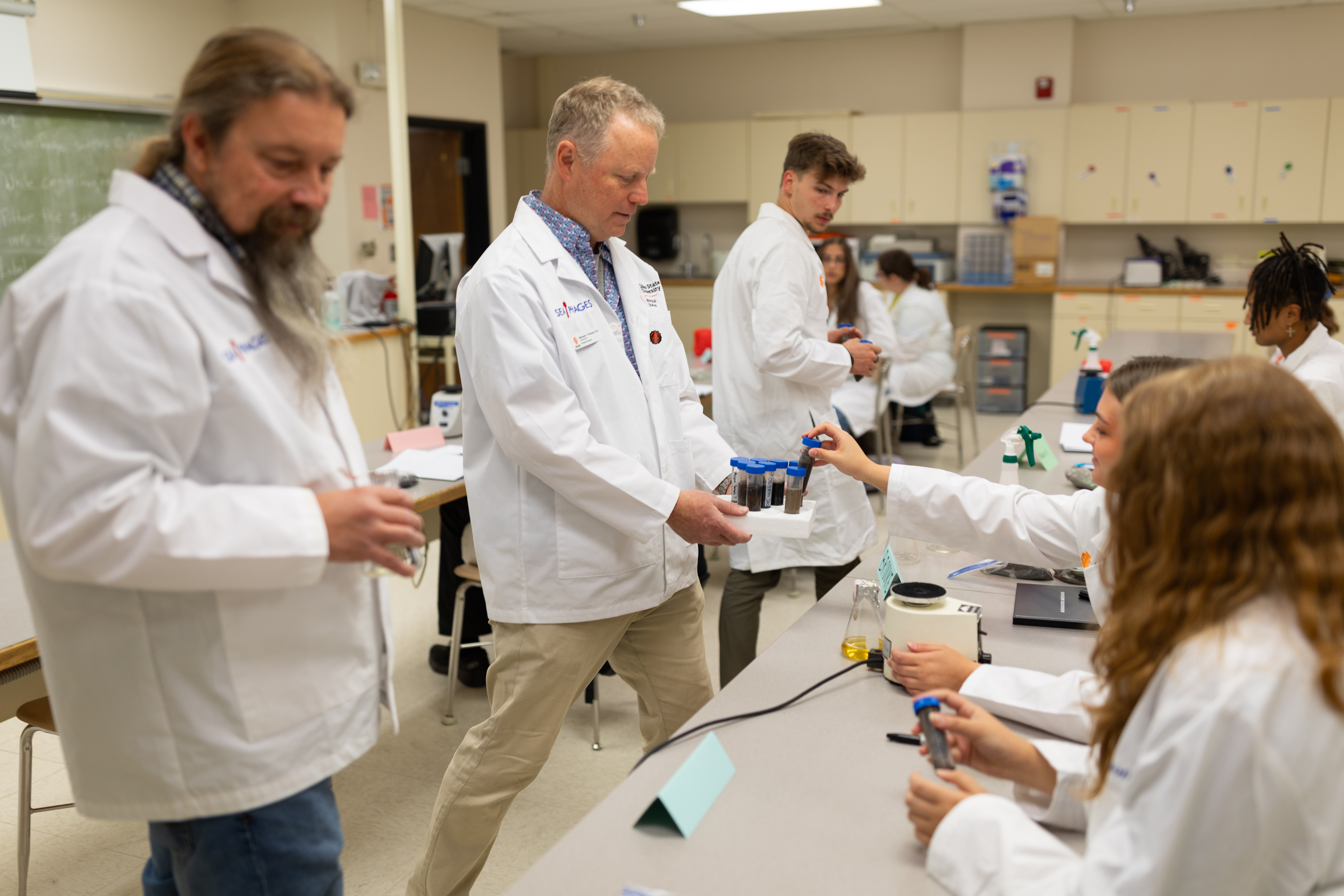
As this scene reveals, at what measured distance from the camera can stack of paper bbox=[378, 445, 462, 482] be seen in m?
2.86

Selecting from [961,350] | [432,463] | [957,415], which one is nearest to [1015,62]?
[961,350]

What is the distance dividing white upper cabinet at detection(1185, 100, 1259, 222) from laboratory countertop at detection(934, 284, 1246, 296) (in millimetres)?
553

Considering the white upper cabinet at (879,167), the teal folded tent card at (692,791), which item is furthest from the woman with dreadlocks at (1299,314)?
the white upper cabinet at (879,167)

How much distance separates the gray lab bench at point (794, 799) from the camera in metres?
1.05


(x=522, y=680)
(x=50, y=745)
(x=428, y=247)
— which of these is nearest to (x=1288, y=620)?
(x=522, y=680)

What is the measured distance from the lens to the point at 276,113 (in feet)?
3.21

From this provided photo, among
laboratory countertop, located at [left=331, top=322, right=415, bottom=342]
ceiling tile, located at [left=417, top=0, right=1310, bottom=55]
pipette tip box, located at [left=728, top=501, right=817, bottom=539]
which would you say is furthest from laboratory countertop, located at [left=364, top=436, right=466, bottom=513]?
ceiling tile, located at [left=417, top=0, right=1310, bottom=55]

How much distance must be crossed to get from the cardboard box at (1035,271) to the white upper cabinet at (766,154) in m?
1.92

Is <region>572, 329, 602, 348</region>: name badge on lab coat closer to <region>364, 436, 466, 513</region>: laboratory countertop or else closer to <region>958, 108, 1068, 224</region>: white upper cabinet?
<region>364, 436, 466, 513</region>: laboratory countertop

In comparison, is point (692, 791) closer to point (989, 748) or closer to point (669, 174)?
point (989, 748)

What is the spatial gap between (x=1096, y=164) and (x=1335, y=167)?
149 cm

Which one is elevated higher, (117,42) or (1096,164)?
(117,42)

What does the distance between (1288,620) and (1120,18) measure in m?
7.85

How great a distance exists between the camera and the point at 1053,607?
175 cm
